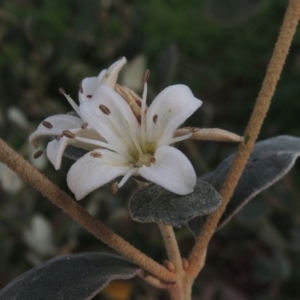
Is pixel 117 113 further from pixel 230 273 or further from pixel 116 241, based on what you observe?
pixel 230 273

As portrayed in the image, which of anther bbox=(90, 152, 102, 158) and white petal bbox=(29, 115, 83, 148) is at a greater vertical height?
white petal bbox=(29, 115, 83, 148)

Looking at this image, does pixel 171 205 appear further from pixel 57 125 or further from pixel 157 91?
pixel 157 91

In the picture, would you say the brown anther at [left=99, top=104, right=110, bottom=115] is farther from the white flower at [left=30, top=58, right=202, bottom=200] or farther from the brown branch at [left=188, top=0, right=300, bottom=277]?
the brown branch at [left=188, top=0, right=300, bottom=277]

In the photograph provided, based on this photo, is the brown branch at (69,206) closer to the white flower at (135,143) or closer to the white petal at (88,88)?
the white flower at (135,143)

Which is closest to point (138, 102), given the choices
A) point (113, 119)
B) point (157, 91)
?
point (113, 119)

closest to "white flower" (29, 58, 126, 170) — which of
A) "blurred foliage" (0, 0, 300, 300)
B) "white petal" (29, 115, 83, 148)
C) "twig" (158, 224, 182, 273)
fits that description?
"white petal" (29, 115, 83, 148)

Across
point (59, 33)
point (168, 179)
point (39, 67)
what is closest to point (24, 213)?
point (39, 67)
